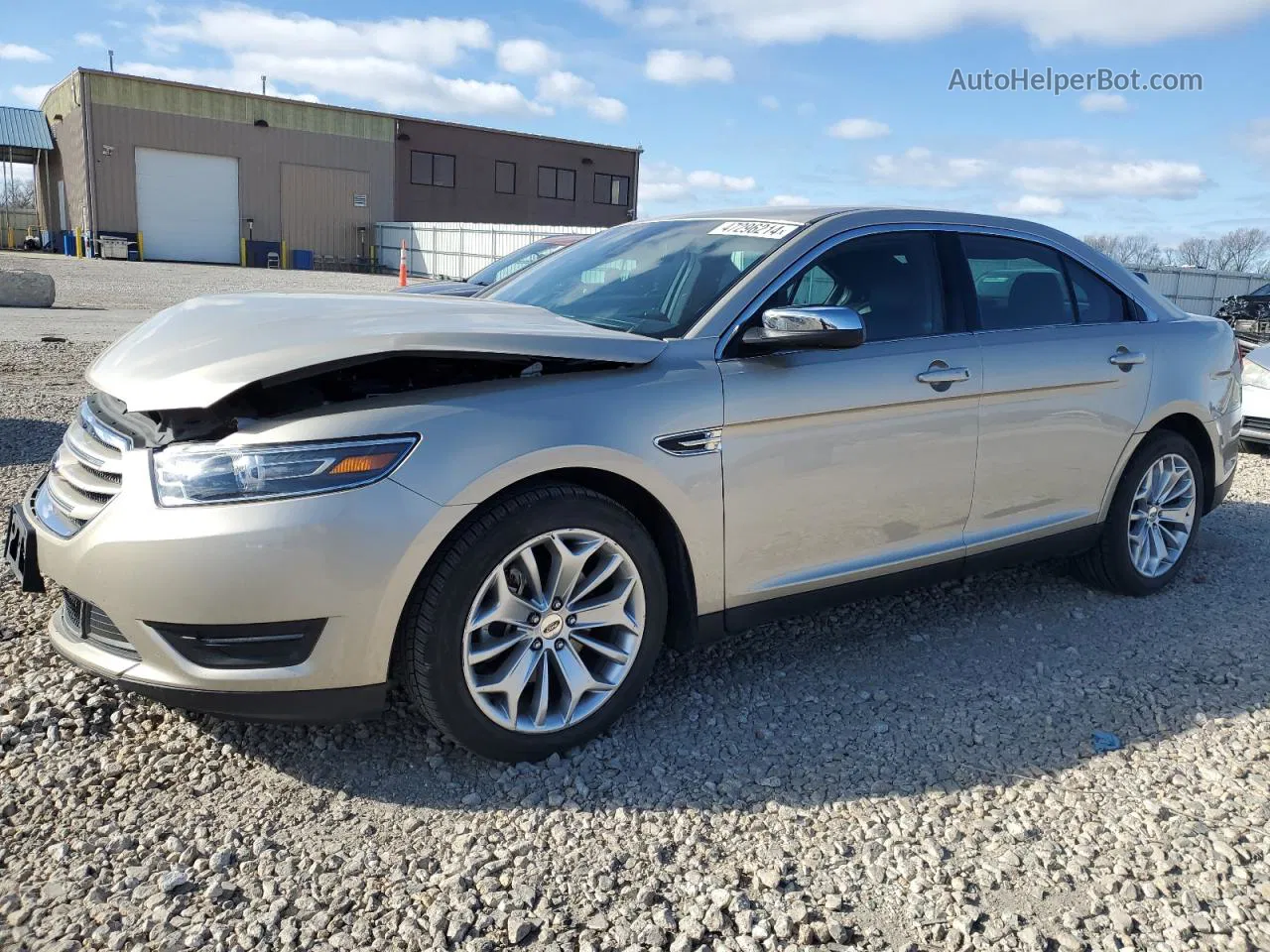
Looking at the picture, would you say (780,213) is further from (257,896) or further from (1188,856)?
(257,896)

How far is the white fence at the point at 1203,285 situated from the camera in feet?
82.9

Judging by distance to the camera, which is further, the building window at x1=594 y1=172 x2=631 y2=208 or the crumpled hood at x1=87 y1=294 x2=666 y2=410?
the building window at x1=594 y1=172 x2=631 y2=208

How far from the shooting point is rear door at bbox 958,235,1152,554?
3.91 m

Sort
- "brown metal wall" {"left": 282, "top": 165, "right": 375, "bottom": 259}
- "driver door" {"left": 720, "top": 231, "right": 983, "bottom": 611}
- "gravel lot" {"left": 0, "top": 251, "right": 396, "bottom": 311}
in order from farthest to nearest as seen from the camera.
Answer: "brown metal wall" {"left": 282, "top": 165, "right": 375, "bottom": 259} → "gravel lot" {"left": 0, "top": 251, "right": 396, "bottom": 311} → "driver door" {"left": 720, "top": 231, "right": 983, "bottom": 611}

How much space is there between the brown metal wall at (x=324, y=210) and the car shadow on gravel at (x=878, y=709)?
41.1 metres

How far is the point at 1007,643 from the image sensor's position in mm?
4102

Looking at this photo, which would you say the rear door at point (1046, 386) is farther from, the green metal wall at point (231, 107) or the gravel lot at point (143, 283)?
the green metal wall at point (231, 107)

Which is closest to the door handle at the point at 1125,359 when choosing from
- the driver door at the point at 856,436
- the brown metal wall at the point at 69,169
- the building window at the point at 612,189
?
the driver door at the point at 856,436

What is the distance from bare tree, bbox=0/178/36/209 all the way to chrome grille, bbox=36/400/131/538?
49311 mm

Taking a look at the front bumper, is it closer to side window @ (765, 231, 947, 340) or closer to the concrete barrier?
side window @ (765, 231, 947, 340)

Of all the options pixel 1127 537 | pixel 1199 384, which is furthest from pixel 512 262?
pixel 1127 537

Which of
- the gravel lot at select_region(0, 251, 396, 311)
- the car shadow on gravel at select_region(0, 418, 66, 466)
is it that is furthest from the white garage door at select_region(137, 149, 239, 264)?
the car shadow on gravel at select_region(0, 418, 66, 466)

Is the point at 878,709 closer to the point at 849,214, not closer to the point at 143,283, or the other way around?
the point at 849,214

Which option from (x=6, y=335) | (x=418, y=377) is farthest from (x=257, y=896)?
(x=6, y=335)
